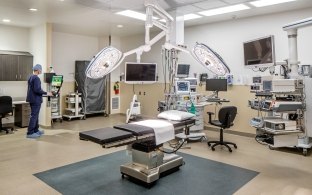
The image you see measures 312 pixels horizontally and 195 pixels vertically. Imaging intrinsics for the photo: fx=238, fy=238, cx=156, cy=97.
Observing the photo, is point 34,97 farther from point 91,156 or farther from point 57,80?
point 91,156

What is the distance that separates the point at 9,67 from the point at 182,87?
4895 mm

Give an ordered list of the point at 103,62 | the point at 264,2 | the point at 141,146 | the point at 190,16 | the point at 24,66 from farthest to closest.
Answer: the point at 24,66, the point at 190,16, the point at 264,2, the point at 141,146, the point at 103,62

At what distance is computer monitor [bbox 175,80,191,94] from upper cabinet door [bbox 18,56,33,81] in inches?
179

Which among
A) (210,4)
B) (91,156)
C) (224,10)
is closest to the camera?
(91,156)

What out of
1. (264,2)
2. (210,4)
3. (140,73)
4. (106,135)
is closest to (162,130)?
(106,135)

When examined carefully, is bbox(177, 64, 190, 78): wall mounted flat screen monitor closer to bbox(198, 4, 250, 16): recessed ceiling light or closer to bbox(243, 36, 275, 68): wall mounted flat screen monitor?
bbox(198, 4, 250, 16): recessed ceiling light

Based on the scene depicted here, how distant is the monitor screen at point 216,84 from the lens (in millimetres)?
5796

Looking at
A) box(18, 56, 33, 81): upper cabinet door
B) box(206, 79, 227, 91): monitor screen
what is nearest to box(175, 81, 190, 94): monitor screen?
box(206, 79, 227, 91): monitor screen

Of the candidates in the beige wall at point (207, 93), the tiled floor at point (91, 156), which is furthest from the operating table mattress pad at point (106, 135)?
the beige wall at point (207, 93)

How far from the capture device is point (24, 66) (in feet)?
22.7

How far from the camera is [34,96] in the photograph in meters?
5.64

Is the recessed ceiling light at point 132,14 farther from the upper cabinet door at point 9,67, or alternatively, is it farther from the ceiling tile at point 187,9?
the upper cabinet door at point 9,67

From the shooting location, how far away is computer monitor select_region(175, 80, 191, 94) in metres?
5.24

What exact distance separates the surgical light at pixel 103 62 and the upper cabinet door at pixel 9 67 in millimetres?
5009
